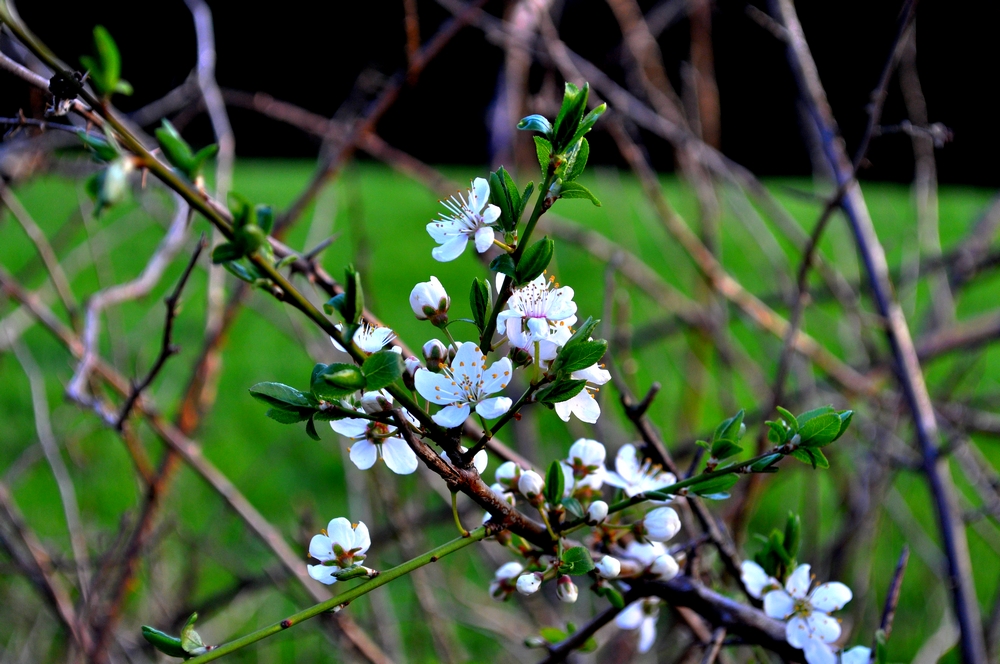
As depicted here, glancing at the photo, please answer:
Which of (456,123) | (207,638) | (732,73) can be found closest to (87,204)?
(207,638)

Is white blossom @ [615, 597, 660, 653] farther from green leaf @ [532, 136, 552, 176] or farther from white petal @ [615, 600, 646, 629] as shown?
green leaf @ [532, 136, 552, 176]

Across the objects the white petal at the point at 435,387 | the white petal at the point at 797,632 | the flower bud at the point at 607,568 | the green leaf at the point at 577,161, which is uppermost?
the green leaf at the point at 577,161

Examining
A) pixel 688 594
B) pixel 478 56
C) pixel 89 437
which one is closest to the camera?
pixel 688 594

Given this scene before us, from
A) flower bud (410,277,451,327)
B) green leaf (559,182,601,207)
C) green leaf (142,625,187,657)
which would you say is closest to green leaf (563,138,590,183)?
green leaf (559,182,601,207)

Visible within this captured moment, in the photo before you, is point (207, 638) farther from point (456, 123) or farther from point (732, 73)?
point (456, 123)

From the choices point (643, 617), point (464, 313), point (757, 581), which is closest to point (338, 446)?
point (464, 313)

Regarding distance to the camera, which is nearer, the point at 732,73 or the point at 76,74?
the point at 76,74

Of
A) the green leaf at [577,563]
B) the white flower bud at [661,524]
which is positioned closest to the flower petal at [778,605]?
the white flower bud at [661,524]

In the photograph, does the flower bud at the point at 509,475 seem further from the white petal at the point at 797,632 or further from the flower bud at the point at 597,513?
the white petal at the point at 797,632
